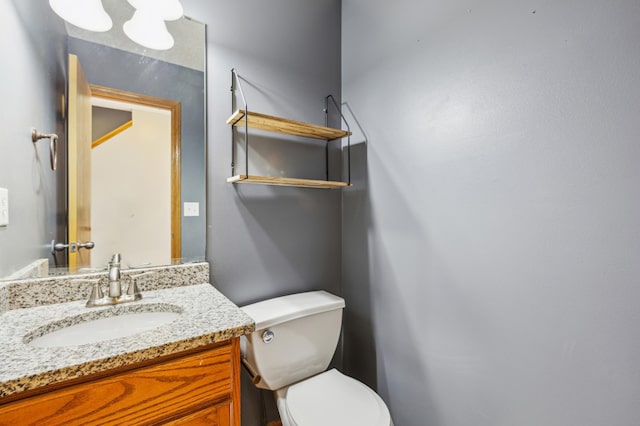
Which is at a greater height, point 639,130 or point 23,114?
point 23,114

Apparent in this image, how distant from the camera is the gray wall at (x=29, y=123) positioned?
836mm

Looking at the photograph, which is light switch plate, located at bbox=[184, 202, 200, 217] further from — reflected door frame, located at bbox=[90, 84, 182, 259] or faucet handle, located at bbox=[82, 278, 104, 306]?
faucet handle, located at bbox=[82, 278, 104, 306]

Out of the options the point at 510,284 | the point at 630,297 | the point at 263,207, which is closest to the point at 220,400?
the point at 263,207

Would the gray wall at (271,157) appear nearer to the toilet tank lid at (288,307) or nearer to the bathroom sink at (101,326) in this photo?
the toilet tank lid at (288,307)

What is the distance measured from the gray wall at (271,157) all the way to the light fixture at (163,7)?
116 millimetres

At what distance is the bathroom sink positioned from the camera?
2.53 feet

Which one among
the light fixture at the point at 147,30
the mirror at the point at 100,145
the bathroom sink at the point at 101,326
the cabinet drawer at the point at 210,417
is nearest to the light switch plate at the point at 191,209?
the mirror at the point at 100,145

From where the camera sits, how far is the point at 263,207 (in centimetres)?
139

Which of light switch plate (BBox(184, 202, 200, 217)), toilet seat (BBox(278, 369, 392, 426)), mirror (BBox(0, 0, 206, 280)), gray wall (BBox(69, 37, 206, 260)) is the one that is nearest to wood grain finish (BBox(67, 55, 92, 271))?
mirror (BBox(0, 0, 206, 280))

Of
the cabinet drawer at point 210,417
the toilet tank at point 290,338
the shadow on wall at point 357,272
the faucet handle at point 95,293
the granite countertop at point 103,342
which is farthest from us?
the shadow on wall at point 357,272

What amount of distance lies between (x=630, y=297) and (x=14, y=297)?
5.71ft

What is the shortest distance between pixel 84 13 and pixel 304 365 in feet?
5.15

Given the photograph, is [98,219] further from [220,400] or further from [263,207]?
[220,400]

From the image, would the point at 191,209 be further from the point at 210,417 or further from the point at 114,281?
the point at 210,417
